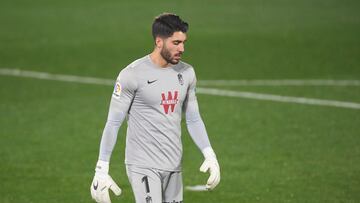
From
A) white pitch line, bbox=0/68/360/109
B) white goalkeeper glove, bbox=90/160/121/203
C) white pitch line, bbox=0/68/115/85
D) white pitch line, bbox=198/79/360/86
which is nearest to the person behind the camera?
white goalkeeper glove, bbox=90/160/121/203

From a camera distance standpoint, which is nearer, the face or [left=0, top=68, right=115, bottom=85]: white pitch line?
the face

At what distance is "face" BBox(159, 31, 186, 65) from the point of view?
918 cm

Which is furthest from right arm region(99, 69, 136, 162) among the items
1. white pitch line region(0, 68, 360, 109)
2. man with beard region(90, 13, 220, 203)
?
white pitch line region(0, 68, 360, 109)

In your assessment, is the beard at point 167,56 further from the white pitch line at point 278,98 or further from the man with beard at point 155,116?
the white pitch line at point 278,98

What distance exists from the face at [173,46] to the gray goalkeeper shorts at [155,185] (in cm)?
120

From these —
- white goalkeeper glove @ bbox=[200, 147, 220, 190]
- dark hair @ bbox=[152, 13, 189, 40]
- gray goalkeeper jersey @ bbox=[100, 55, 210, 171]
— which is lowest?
white goalkeeper glove @ bbox=[200, 147, 220, 190]

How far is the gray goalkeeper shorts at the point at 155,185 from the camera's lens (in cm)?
913

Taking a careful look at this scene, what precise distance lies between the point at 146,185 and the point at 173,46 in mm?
1477

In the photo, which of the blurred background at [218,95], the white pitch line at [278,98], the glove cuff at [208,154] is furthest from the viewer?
the white pitch line at [278,98]

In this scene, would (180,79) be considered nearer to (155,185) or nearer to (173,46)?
(173,46)

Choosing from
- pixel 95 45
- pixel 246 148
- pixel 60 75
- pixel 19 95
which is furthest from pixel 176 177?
pixel 95 45

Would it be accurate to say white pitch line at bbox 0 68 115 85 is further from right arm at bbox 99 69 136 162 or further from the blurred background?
right arm at bbox 99 69 136 162

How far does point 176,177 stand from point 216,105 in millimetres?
9905

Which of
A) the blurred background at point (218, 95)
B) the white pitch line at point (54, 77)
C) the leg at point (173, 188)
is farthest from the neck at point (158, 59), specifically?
the white pitch line at point (54, 77)
